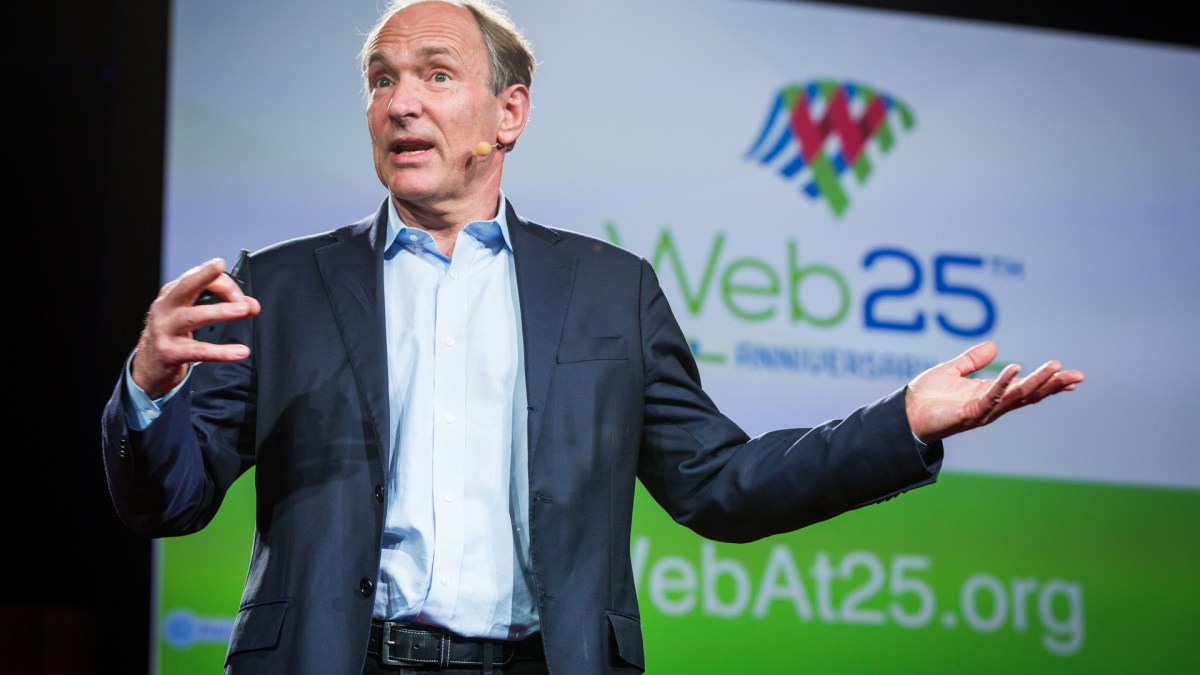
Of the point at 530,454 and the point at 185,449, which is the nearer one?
the point at 185,449

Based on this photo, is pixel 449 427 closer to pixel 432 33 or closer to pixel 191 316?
pixel 191 316

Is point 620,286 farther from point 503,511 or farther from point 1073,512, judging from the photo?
point 1073,512

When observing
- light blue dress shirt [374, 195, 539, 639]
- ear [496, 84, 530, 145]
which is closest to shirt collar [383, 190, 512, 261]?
light blue dress shirt [374, 195, 539, 639]

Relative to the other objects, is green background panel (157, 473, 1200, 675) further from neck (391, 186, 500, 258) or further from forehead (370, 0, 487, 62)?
forehead (370, 0, 487, 62)

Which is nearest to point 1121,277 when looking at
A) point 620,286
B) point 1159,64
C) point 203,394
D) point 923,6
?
point 1159,64

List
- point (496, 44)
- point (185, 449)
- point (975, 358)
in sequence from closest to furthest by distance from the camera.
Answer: point (185, 449)
point (975, 358)
point (496, 44)

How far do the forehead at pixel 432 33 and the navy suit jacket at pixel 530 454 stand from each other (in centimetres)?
29

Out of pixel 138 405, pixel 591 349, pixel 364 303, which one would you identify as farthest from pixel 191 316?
pixel 591 349

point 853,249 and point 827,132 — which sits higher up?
point 827,132

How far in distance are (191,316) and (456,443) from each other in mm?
460

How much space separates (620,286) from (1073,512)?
7.13 feet

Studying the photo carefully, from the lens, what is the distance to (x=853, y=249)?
152 inches

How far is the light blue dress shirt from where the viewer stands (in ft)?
6.14

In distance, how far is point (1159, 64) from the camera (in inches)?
169
